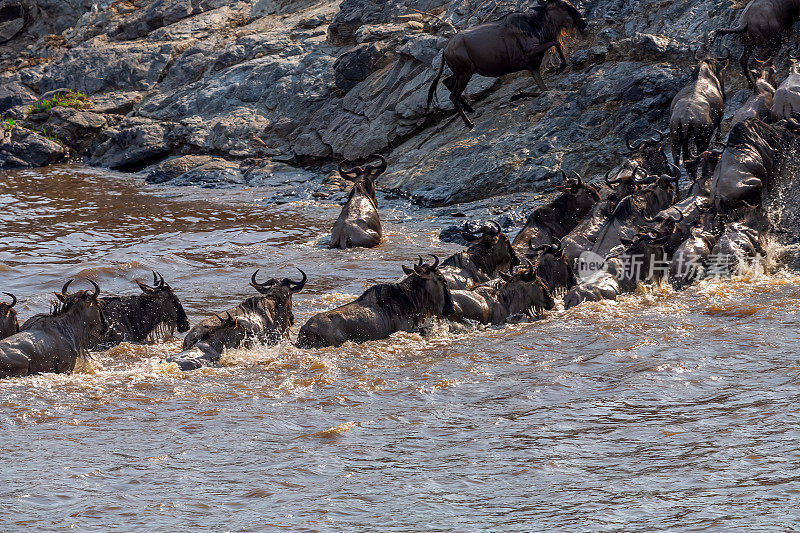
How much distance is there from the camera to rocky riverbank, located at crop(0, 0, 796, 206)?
15.6 meters

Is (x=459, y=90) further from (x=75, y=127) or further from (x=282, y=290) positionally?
(x=75, y=127)

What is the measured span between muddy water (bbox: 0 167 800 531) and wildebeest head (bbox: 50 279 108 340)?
38 centimetres

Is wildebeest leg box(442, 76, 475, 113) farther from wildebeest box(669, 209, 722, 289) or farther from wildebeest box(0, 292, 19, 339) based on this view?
wildebeest box(0, 292, 19, 339)

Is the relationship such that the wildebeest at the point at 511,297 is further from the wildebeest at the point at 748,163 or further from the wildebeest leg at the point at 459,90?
the wildebeest leg at the point at 459,90

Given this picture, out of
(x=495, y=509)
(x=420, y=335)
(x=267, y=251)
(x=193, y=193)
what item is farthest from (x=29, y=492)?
(x=193, y=193)

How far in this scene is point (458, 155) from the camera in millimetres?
16375

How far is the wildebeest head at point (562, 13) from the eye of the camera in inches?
620

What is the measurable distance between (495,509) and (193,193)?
49.0 ft

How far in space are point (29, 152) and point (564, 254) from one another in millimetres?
17846

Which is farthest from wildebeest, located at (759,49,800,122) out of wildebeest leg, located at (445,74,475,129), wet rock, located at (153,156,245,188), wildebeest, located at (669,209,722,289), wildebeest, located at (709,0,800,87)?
wet rock, located at (153,156,245,188)

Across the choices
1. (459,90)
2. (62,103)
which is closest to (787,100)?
(459,90)

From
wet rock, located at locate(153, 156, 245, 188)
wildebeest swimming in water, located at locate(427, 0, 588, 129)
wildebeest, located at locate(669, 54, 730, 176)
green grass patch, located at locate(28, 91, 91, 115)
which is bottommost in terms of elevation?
wet rock, located at locate(153, 156, 245, 188)

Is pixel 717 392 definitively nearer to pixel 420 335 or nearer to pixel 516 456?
pixel 516 456

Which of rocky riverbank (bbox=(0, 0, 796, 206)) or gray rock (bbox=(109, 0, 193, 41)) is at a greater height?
gray rock (bbox=(109, 0, 193, 41))
